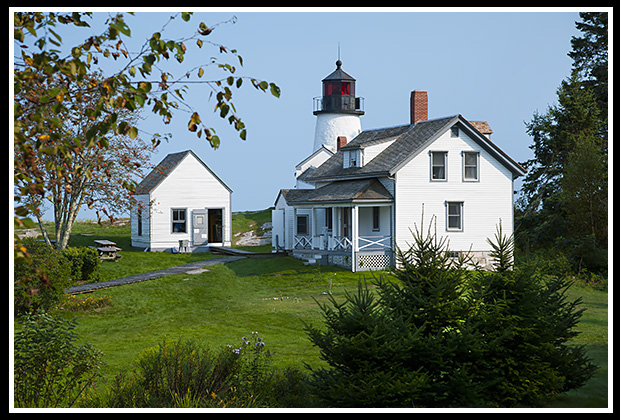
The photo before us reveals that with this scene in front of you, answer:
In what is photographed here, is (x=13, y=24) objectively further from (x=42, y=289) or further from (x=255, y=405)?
(x=42, y=289)

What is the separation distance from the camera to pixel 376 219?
2938 cm

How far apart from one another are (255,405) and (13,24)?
5558mm

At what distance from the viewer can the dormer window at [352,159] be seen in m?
30.3

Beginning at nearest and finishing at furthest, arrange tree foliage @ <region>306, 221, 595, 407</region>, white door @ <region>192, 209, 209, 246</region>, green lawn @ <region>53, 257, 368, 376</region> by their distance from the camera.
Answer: tree foliage @ <region>306, 221, 595, 407</region> < green lawn @ <region>53, 257, 368, 376</region> < white door @ <region>192, 209, 209, 246</region>

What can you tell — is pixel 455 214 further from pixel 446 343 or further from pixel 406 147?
pixel 446 343

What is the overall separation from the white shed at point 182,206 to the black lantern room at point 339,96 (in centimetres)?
1247

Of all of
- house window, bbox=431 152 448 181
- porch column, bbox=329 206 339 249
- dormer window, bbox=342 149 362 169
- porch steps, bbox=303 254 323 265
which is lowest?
porch steps, bbox=303 254 323 265

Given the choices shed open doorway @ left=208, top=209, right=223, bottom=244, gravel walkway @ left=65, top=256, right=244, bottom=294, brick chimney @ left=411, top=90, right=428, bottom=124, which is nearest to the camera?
gravel walkway @ left=65, top=256, right=244, bottom=294

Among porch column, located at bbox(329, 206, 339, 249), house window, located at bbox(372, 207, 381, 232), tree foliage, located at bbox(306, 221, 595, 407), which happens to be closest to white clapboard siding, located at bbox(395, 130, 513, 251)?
house window, located at bbox(372, 207, 381, 232)

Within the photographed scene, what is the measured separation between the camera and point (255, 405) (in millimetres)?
8250

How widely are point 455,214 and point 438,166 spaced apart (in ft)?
8.04

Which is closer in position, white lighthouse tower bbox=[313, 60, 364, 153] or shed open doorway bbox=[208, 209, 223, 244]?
shed open doorway bbox=[208, 209, 223, 244]

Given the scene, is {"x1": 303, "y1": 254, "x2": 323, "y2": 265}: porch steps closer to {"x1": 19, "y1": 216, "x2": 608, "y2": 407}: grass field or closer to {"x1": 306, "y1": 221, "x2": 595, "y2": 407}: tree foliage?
{"x1": 19, "y1": 216, "x2": 608, "y2": 407}: grass field

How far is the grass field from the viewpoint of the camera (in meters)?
12.6
